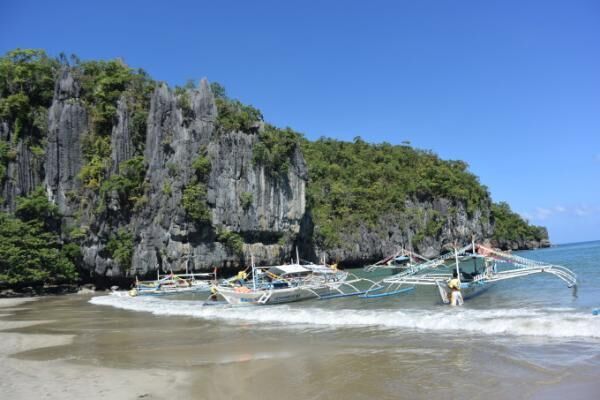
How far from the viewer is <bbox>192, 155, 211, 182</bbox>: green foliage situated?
149 feet

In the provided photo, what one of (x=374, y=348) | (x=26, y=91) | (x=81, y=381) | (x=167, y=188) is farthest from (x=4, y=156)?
(x=374, y=348)

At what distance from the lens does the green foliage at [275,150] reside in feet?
157

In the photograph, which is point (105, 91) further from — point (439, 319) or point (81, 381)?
point (439, 319)

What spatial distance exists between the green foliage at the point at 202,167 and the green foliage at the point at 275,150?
16.5ft

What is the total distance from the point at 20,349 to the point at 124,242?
32313 millimetres

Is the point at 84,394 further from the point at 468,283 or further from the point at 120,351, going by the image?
the point at 468,283

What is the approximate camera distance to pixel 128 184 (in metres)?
46.3

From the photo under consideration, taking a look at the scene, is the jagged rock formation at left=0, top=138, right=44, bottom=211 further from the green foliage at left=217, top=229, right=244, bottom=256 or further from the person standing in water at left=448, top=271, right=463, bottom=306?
the person standing in water at left=448, top=271, right=463, bottom=306

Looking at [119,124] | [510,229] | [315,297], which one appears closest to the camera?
[315,297]

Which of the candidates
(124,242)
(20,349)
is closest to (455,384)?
(20,349)

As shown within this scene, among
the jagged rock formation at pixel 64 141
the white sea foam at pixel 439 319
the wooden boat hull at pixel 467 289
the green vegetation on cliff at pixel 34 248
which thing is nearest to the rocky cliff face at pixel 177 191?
the jagged rock formation at pixel 64 141

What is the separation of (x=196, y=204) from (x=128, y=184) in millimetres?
8276

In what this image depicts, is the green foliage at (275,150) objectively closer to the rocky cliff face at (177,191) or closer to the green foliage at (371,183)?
the rocky cliff face at (177,191)

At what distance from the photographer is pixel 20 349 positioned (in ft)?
48.3
